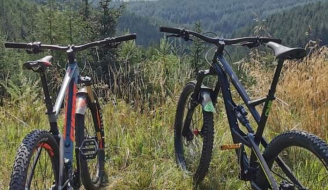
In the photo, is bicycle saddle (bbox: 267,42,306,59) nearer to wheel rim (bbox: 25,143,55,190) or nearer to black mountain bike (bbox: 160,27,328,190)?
black mountain bike (bbox: 160,27,328,190)

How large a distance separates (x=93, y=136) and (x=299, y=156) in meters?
1.70

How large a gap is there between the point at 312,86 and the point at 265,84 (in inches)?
25.6

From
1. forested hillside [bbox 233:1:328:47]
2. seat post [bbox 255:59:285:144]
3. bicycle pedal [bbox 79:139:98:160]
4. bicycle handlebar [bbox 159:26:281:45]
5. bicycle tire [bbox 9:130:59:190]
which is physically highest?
bicycle handlebar [bbox 159:26:281:45]

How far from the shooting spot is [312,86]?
4445 millimetres

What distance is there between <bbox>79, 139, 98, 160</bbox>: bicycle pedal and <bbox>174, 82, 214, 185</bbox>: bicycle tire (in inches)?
32.3

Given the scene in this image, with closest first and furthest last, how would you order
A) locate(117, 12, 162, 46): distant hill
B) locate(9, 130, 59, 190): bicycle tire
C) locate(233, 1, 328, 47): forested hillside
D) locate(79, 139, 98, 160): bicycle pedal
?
1. locate(9, 130, 59, 190): bicycle tire
2. locate(79, 139, 98, 160): bicycle pedal
3. locate(233, 1, 328, 47): forested hillside
4. locate(117, 12, 162, 46): distant hill

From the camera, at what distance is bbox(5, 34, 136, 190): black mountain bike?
83.1 inches

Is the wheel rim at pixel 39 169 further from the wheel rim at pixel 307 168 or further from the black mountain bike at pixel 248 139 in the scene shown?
the wheel rim at pixel 307 168

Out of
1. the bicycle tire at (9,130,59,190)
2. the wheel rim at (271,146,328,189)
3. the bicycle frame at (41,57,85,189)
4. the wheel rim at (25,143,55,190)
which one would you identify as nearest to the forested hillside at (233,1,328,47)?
the wheel rim at (271,146,328,189)

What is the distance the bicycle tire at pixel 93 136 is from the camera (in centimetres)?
301

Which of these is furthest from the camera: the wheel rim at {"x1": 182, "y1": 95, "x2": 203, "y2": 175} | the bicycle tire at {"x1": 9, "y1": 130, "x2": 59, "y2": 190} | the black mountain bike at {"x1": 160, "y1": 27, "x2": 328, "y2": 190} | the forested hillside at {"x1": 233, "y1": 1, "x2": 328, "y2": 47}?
the forested hillside at {"x1": 233, "y1": 1, "x2": 328, "y2": 47}

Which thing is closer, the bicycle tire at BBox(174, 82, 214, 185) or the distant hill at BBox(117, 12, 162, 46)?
the bicycle tire at BBox(174, 82, 214, 185)

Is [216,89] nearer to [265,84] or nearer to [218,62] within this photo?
[218,62]

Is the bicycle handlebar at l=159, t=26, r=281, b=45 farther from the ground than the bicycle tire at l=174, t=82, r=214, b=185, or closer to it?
farther from the ground
